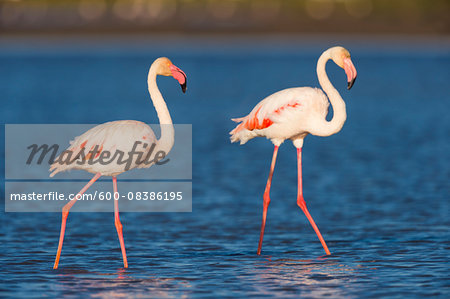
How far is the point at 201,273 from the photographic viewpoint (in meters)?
9.50

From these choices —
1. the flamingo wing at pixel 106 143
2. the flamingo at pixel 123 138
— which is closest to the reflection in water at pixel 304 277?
the flamingo at pixel 123 138

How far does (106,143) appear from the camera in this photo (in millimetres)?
9727

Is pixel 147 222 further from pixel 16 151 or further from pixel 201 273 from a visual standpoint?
pixel 16 151

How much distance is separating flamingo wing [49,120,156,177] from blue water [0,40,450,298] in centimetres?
101

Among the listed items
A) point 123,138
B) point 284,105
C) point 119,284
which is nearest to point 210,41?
point 284,105

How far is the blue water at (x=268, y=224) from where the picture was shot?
9.11 m

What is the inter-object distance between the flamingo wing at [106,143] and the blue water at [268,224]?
39.7 inches

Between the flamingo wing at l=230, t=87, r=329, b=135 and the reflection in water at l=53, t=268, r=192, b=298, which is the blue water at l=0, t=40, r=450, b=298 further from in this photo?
the flamingo wing at l=230, t=87, r=329, b=135

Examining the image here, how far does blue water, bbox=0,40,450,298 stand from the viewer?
9.11 m

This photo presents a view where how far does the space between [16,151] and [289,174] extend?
5843 millimetres

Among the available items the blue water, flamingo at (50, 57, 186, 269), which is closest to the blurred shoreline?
the blue water

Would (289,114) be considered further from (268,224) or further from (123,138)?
(268,224)

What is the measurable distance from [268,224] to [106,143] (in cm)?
331

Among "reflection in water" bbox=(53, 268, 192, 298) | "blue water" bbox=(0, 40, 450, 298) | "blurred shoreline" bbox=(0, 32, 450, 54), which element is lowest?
"reflection in water" bbox=(53, 268, 192, 298)
